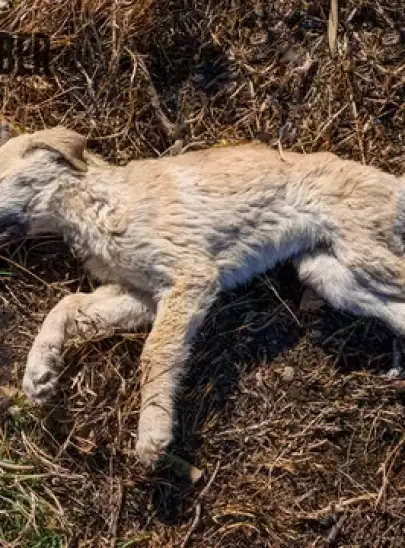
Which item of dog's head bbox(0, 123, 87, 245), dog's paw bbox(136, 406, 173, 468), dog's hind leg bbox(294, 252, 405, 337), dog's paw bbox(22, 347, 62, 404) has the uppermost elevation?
dog's head bbox(0, 123, 87, 245)

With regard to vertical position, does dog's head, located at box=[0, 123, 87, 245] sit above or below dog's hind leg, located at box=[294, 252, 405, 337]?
above

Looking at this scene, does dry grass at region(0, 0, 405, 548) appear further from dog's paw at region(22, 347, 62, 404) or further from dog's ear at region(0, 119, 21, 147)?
dog's paw at region(22, 347, 62, 404)

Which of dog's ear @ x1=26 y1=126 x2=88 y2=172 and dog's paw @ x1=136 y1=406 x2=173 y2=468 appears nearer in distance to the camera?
dog's paw @ x1=136 y1=406 x2=173 y2=468

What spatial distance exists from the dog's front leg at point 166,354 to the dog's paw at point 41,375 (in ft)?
1.81

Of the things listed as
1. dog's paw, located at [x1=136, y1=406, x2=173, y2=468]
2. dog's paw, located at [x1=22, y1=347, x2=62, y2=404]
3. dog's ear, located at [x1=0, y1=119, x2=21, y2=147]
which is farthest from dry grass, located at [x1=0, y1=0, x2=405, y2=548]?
dog's paw, located at [x1=136, y1=406, x2=173, y2=468]

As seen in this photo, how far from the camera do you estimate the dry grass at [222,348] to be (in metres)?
5.03

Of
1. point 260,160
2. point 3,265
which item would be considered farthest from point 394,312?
point 3,265

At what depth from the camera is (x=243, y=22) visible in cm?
534

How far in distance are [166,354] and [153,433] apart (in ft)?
1.49

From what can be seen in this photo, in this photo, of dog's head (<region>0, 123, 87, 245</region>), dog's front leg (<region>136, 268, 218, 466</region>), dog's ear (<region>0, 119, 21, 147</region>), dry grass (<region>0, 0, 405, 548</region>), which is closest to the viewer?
dog's front leg (<region>136, 268, 218, 466</region>)

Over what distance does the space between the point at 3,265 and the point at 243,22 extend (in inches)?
87.0

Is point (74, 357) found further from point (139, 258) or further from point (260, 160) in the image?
point (260, 160)

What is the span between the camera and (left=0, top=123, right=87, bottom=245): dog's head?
4.79 metres

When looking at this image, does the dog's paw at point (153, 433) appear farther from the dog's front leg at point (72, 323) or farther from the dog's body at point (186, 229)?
the dog's front leg at point (72, 323)
